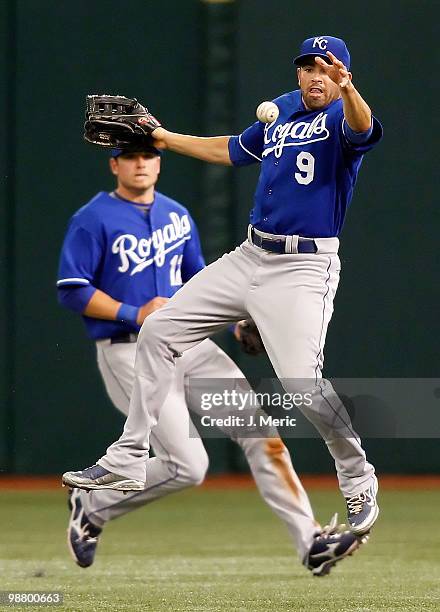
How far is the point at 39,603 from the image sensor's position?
15.5 feet

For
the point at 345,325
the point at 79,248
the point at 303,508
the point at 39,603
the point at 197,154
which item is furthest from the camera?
the point at 345,325

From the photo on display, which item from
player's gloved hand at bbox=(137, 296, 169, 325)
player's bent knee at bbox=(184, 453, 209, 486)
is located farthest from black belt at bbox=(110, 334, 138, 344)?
player's bent knee at bbox=(184, 453, 209, 486)

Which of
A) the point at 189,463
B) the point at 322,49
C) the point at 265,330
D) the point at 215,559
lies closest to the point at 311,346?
the point at 265,330

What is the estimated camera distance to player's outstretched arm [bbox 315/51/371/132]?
4.45 meters

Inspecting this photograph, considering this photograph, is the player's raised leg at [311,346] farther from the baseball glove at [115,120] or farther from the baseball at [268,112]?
the baseball glove at [115,120]

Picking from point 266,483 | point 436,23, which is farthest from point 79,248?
point 436,23

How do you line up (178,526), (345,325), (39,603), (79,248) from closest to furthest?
(39,603) → (79,248) → (178,526) → (345,325)

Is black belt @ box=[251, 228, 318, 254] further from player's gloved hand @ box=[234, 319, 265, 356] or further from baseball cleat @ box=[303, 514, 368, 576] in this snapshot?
baseball cleat @ box=[303, 514, 368, 576]

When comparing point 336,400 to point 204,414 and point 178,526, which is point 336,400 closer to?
point 204,414

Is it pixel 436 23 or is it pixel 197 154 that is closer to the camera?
pixel 197 154

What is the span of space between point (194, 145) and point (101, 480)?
1.31 m

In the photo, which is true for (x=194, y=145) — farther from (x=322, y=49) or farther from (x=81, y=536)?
(x=81, y=536)

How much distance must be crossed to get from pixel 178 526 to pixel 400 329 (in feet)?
9.39

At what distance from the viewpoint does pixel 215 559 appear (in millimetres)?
6230
